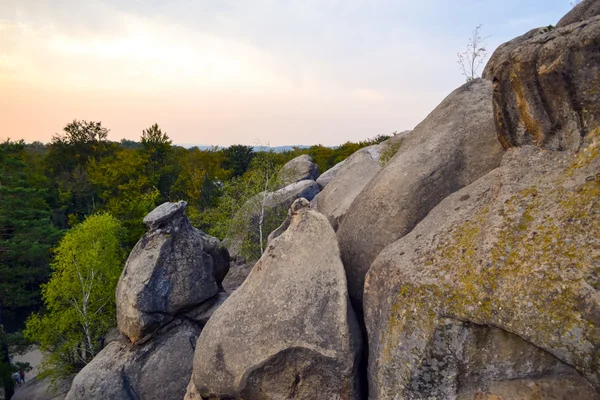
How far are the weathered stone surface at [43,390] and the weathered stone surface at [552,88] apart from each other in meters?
20.8

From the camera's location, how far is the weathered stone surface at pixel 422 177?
9.47m

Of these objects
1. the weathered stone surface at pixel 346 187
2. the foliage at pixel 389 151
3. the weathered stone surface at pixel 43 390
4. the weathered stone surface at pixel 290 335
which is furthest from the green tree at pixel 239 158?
the weathered stone surface at pixel 290 335

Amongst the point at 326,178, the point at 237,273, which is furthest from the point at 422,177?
the point at 326,178

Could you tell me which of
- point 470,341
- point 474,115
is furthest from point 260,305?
point 474,115

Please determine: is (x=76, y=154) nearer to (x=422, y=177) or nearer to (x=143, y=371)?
(x=143, y=371)

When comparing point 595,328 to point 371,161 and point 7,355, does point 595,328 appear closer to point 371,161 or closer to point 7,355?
point 371,161

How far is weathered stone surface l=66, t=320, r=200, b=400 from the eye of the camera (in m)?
13.9

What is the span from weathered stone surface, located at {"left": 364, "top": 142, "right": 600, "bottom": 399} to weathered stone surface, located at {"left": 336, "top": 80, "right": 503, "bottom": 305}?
4.14 feet

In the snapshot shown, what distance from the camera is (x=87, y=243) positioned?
20.3 m

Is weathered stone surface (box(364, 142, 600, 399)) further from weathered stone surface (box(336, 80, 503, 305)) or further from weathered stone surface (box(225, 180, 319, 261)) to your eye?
weathered stone surface (box(225, 180, 319, 261))

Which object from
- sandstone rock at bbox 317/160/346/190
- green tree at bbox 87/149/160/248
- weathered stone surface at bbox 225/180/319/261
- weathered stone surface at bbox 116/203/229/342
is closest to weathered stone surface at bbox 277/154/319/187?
sandstone rock at bbox 317/160/346/190

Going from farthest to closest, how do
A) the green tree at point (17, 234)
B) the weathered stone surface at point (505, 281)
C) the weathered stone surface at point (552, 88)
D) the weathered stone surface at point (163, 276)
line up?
A: the green tree at point (17, 234) → the weathered stone surface at point (163, 276) → the weathered stone surface at point (552, 88) → the weathered stone surface at point (505, 281)

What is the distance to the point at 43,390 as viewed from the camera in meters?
20.9

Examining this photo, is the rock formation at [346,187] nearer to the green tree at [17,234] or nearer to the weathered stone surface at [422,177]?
the weathered stone surface at [422,177]
